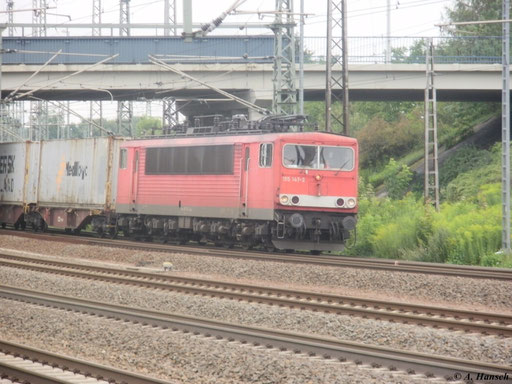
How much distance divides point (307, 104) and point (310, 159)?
57.5 meters

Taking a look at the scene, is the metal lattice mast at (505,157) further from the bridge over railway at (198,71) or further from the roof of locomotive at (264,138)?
the bridge over railway at (198,71)

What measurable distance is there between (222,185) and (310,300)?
9494 mm

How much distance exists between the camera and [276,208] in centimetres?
2227

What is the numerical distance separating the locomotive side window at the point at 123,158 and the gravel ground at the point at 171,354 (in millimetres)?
15394

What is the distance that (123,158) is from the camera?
28.8m

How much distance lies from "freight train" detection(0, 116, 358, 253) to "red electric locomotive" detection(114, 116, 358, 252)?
1.1 inches

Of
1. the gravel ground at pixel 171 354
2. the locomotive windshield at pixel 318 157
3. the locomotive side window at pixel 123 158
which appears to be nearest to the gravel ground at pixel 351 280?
the locomotive windshield at pixel 318 157

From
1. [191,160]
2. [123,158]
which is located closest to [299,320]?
[191,160]

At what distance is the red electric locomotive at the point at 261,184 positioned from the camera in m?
22.5

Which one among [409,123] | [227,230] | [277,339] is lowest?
[277,339]

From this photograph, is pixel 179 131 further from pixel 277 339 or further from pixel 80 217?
pixel 277 339

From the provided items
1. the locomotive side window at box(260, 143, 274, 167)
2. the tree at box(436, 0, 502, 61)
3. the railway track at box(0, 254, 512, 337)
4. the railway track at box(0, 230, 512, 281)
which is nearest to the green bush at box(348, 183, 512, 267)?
the railway track at box(0, 230, 512, 281)

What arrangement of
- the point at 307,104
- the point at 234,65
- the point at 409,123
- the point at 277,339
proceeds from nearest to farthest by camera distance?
the point at 277,339 < the point at 234,65 < the point at 409,123 < the point at 307,104

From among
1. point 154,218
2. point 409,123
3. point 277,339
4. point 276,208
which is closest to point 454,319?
point 277,339
